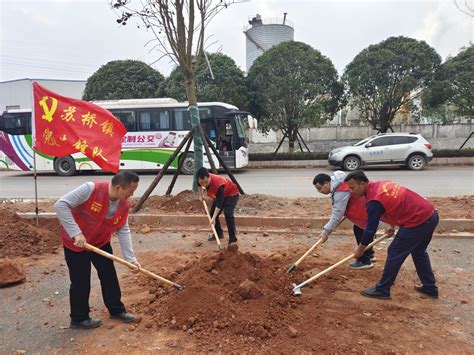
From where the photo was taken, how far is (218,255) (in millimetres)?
4125

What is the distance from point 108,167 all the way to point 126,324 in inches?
121

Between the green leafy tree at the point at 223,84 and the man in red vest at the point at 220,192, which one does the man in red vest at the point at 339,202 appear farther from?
the green leafy tree at the point at 223,84

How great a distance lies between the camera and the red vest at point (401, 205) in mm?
3580

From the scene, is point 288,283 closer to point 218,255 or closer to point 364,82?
point 218,255

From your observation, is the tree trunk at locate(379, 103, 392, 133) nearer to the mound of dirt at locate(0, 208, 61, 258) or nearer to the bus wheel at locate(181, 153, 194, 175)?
the bus wheel at locate(181, 153, 194, 175)

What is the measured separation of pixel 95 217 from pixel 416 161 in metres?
15.3

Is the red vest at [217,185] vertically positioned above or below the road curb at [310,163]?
above

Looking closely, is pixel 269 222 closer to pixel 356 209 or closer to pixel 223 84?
pixel 356 209

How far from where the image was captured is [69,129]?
595 centimetres


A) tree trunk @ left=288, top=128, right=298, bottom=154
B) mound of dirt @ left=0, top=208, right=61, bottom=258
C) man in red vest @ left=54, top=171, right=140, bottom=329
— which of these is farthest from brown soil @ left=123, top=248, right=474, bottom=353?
tree trunk @ left=288, top=128, right=298, bottom=154

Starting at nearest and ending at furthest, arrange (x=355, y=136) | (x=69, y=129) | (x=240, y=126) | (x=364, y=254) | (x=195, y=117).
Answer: (x=364, y=254)
(x=69, y=129)
(x=195, y=117)
(x=240, y=126)
(x=355, y=136)

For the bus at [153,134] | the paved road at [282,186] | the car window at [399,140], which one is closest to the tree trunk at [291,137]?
the bus at [153,134]

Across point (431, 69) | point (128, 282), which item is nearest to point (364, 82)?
point (431, 69)

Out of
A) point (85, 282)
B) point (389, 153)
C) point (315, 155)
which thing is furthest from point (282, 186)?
point (85, 282)
